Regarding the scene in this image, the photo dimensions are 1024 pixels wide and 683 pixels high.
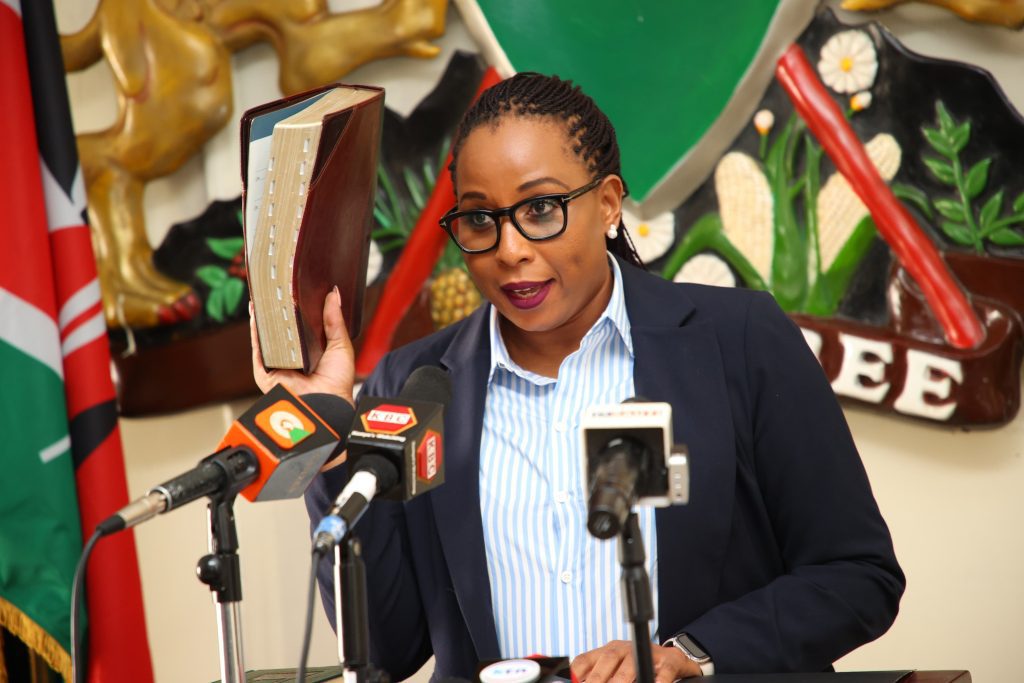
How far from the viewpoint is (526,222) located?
4.81 ft

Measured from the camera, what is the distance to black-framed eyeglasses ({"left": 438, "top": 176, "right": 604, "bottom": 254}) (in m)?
1.46

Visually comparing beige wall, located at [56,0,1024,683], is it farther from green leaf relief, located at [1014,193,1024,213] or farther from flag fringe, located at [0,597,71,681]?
flag fringe, located at [0,597,71,681]

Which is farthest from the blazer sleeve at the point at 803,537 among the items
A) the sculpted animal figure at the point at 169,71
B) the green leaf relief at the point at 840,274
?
the sculpted animal figure at the point at 169,71

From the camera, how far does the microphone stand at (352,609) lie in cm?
97

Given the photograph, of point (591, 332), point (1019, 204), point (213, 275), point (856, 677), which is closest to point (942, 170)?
point (1019, 204)

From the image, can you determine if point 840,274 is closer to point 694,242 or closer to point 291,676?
point 694,242

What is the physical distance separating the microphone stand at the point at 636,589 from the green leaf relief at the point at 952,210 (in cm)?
151

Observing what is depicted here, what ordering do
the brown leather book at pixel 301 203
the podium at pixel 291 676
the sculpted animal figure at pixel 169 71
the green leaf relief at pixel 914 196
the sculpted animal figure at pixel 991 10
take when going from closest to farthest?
the brown leather book at pixel 301 203 < the podium at pixel 291 676 < the sculpted animal figure at pixel 991 10 < the green leaf relief at pixel 914 196 < the sculpted animal figure at pixel 169 71

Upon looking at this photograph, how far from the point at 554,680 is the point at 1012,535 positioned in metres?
1.47

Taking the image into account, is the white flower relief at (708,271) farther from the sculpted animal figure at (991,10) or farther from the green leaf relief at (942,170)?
the sculpted animal figure at (991,10)

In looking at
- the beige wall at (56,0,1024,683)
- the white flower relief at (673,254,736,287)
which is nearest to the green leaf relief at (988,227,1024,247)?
the beige wall at (56,0,1024,683)

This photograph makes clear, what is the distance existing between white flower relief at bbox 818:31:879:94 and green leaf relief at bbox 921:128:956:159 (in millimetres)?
153

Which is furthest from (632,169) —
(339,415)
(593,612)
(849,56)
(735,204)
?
(339,415)

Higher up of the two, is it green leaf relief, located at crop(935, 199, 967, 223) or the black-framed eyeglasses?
the black-framed eyeglasses
